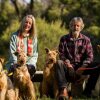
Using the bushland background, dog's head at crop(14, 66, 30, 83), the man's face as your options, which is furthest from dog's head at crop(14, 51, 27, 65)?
the bushland background

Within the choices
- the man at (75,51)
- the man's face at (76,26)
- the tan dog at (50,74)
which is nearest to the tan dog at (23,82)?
the tan dog at (50,74)

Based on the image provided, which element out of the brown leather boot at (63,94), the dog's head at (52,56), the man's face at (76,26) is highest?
the man's face at (76,26)

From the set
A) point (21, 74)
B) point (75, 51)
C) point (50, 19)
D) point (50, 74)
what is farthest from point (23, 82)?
point (50, 19)

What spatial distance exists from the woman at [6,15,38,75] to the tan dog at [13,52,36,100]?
1.14 ft

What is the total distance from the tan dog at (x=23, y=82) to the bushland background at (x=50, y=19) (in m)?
3.74

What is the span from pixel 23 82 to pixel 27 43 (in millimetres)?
938

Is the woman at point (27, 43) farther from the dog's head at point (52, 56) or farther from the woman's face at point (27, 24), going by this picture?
the dog's head at point (52, 56)

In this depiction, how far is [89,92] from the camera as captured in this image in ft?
31.0

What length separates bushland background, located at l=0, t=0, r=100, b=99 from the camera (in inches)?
555

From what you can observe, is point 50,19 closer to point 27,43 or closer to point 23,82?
point 27,43

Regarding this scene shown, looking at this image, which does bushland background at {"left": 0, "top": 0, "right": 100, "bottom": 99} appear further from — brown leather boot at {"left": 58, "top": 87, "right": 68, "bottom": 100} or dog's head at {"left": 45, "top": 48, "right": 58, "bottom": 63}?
brown leather boot at {"left": 58, "top": 87, "right": 68, "bottom": 100}

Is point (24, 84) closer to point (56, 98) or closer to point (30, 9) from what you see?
point (56, 98)

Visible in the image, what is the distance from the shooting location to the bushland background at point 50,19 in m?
14.1

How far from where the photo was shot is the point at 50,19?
22328 millimetres
